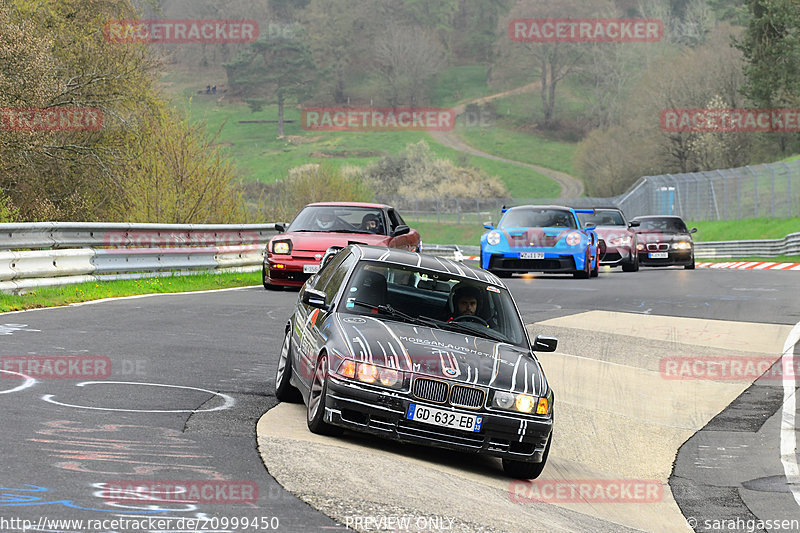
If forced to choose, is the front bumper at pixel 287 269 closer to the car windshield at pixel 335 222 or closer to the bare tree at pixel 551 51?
the car windshield at pixel 335 222

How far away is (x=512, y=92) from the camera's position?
158750mm

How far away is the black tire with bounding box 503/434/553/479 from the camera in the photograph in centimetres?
767

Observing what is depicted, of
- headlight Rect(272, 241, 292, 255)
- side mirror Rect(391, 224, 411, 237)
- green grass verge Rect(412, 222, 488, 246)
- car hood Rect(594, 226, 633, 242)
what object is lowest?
green grass verge Rect(412, 222, 488, 246)

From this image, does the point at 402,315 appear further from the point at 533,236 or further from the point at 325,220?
the point at 533,236

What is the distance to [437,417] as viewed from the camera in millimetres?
7383

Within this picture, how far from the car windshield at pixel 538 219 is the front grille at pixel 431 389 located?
1659 cm

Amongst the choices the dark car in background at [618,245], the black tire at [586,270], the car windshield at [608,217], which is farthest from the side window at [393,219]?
the car windshield at [608,217]

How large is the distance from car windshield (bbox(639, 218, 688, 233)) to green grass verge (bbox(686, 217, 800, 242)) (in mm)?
13379

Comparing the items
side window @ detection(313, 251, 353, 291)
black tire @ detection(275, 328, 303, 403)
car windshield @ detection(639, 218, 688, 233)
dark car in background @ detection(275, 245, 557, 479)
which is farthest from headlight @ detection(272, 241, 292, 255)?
car windshield @ detection(639, 218, 688, 233)

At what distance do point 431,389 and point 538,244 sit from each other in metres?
16.4

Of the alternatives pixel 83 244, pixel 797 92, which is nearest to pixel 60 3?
pixel 83 244

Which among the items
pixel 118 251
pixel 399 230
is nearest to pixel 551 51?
pixel 399 230

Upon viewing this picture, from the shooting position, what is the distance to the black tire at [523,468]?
302 inches

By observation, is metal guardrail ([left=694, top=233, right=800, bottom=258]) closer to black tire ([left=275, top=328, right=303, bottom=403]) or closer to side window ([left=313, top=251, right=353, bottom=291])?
side window ([left=313, top=251, right=353, bottom=291])
